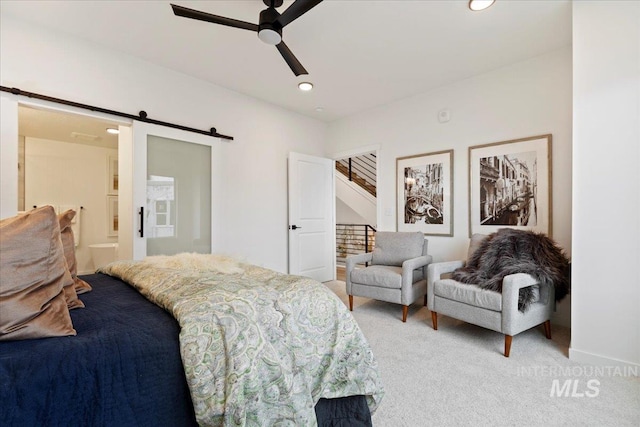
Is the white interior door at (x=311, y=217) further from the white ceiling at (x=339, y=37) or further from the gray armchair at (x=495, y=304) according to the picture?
the gray armchair at (x=495, y=304)

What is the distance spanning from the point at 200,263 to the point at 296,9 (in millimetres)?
1649

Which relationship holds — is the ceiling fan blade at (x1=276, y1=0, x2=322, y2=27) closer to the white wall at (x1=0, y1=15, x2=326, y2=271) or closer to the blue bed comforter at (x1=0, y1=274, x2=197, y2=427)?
the white wall at (x1=0, y1=15, x2=326, y2=271)

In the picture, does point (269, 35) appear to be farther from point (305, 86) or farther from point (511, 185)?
point (511, 185)

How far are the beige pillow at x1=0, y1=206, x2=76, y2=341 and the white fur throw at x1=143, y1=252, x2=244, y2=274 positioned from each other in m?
0.62

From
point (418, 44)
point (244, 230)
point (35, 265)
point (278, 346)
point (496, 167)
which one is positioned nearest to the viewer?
point (35, 265)

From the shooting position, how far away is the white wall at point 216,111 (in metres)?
2.53

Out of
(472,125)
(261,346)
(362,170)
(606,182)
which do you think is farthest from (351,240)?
(261,346)

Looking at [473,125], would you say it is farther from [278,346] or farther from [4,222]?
[4,222]

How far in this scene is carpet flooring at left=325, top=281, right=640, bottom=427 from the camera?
1.59m

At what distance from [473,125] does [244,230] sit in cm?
307

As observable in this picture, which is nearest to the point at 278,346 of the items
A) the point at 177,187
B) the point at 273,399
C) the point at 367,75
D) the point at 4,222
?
the point at 273,399

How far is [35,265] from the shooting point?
972 millimetres

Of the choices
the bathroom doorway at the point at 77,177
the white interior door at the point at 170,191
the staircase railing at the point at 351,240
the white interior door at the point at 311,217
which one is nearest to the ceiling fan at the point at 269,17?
the white interior door at the point at 170,191

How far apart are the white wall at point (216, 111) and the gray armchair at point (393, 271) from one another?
53.3 inches
